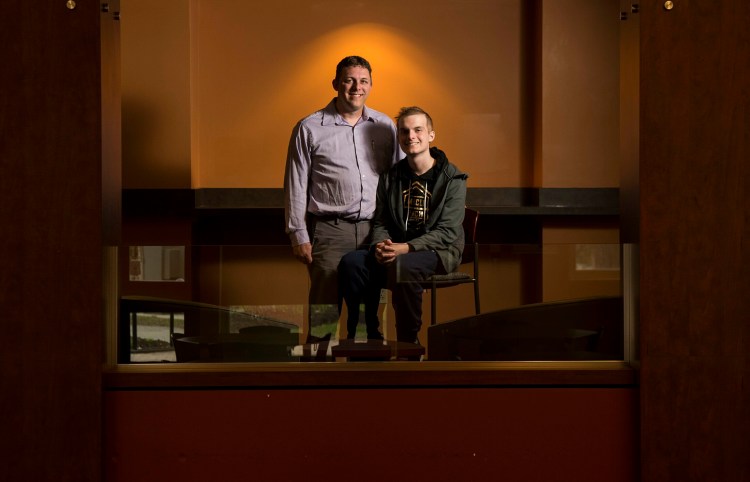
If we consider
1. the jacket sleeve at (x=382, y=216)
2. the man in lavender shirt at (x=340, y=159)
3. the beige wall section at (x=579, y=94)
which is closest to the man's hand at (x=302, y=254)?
the jacket sleeve at (x=382, y=216)

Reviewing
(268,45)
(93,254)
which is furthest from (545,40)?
(93,254)

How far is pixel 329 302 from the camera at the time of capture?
7.20 ft

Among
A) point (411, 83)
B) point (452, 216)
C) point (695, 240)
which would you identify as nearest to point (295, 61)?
point (411, 83)

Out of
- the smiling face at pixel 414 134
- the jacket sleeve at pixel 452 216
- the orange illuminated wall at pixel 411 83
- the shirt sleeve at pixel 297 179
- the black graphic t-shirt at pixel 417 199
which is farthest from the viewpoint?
the orange illuminated wall at pixel 411 83

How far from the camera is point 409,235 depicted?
2789mm

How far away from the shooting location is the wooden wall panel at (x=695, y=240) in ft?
6.81

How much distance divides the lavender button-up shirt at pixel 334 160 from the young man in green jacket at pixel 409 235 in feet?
0.97

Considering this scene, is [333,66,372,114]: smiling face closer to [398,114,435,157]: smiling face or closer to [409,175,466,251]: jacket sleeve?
[398,114,435,157]: smiling face

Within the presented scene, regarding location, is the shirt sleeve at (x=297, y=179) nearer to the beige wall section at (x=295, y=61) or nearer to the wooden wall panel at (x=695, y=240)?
the wooden wall panel at (x=695, y=240)

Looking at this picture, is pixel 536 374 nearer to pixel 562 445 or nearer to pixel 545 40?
pixel 562 445

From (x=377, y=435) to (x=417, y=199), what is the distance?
45.0 inches

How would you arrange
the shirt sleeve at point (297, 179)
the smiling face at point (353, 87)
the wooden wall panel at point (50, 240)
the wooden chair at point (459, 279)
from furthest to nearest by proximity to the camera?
the smiling face at point (353, 87) → the shirt sleeve at point (297, 179) → the wooden chair at point (459, 279) → the wooden wall panel at point (50, 240)

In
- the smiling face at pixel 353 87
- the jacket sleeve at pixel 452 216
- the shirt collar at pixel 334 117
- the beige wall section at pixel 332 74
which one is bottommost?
the jacket sleeve at pixel 452 216

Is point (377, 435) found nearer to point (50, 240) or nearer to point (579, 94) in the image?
point (50, 240)
